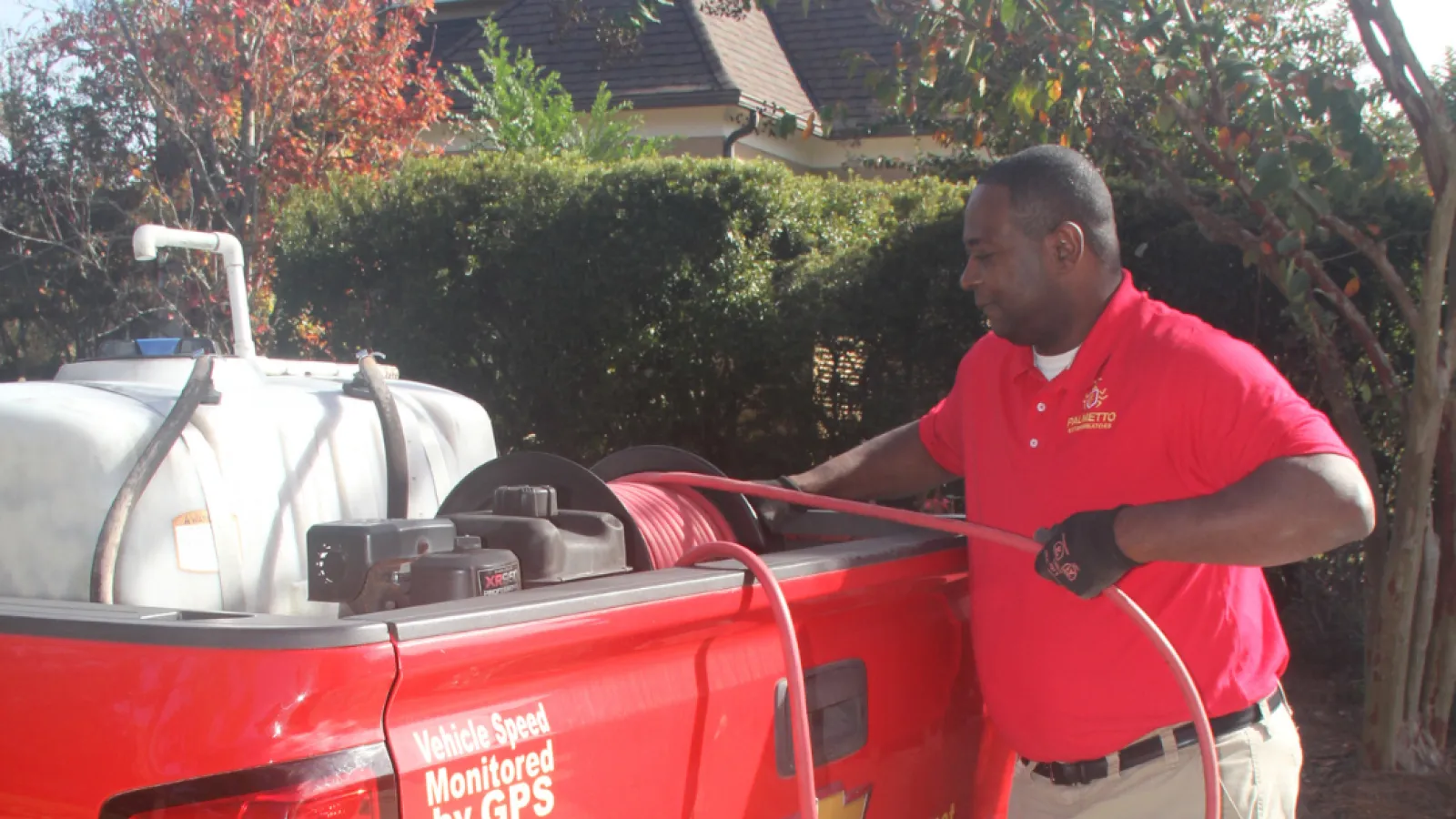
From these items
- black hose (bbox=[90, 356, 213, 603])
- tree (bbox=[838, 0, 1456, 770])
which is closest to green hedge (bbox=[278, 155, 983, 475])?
tree (bbox=[838, 0, 1456, 770])

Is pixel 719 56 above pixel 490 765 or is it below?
above

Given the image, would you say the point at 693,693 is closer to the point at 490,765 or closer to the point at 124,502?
the point at 490,765

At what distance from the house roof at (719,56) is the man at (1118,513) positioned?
12743 millimetres

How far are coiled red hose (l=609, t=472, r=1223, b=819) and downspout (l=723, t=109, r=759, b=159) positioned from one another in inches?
535

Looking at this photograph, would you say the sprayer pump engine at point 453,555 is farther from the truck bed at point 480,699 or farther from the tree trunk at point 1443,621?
the tree trunk at point 1443,621

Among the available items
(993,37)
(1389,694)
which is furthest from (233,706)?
(1389,694)

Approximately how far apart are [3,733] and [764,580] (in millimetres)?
1161

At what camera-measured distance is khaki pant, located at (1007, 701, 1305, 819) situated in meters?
2.63

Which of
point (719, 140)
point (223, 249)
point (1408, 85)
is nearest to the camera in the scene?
point (223, 249)

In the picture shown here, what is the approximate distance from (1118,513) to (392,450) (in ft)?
6.19

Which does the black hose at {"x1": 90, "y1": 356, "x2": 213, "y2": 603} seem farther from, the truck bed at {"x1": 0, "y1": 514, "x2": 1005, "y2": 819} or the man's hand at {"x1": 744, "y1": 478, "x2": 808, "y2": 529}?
the man's hand at {"x1": 744, "y1": 478, "x2": 808, "y2": 529}

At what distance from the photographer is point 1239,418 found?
96.8 inches

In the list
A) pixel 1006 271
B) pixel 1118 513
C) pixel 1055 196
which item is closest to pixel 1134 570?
pixel 1118 513

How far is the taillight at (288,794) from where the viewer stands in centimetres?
161
